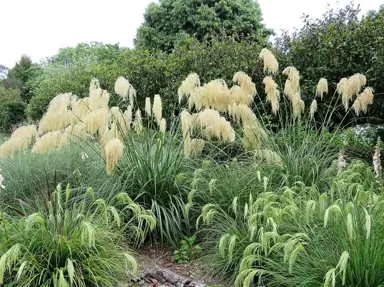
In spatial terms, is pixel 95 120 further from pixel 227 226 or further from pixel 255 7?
pixel 255 7

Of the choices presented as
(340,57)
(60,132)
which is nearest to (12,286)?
(60,132)

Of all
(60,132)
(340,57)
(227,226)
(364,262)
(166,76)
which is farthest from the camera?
(166,76)

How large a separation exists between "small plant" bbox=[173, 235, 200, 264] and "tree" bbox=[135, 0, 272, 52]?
14.9m

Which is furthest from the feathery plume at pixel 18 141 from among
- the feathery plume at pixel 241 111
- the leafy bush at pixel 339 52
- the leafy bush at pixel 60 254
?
the leafy bush at pixel 339 52

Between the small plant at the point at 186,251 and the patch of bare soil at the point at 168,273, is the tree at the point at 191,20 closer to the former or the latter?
the small plant at the point at 186,251

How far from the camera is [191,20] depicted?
60.3 ft

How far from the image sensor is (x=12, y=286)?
10.4ft

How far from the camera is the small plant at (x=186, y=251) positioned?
13.1 feet

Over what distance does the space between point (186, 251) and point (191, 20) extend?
1562 centimetres

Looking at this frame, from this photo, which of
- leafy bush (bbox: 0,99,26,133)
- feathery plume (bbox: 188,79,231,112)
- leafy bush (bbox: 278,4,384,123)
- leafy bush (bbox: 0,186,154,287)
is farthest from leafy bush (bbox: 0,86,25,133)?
leafy bush (bbox: 0,186,154,287)

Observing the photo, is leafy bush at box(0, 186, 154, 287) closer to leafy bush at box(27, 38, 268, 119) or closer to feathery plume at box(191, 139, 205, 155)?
feathery plume at box(191, 139, 205, 155)

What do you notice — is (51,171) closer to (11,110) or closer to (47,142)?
(47,142)

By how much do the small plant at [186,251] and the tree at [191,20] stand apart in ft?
48.8

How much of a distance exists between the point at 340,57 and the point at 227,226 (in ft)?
14.8
